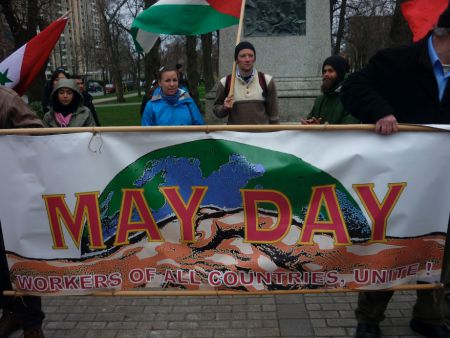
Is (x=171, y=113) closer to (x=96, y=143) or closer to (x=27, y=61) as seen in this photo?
(x=27, y=61)

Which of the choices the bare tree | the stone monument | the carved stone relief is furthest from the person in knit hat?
the bare tree

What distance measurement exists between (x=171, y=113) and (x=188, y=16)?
98 centimetres

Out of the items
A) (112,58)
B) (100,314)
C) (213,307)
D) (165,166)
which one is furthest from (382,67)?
(112,58)

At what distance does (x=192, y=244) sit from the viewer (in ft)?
9.88

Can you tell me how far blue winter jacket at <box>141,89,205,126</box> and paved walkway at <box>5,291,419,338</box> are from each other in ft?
5.60

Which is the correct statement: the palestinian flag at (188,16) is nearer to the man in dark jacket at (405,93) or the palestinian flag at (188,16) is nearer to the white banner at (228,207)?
the man in dark jacket at (405,93)

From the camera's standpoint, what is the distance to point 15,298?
10.9 ft

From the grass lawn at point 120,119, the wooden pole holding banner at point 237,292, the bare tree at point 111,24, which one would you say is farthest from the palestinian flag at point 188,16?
the bare tree at point 111,24

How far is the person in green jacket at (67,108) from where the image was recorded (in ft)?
15.4

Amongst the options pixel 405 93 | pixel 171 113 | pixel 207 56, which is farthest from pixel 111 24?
pixel 405 93

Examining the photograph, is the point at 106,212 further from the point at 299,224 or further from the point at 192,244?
the point at 299,224

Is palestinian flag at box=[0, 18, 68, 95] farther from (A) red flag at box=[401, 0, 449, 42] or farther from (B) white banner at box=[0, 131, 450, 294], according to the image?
(A) red flag at box=[401, 0, 449, 42]

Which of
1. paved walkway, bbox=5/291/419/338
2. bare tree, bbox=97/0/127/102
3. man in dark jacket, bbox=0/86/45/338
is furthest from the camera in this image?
bare tree, bbox=97/0/127/102

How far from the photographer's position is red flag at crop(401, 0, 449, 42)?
3227 mm
